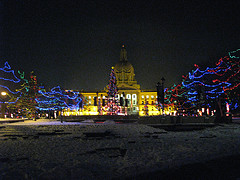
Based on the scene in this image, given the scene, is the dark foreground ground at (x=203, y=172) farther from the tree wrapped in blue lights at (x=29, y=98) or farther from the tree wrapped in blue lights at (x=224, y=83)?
the tree wrapped in blue lights at (x=29, y=98)

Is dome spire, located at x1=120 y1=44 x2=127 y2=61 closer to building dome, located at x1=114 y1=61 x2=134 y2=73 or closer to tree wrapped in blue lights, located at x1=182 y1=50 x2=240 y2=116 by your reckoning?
building dome, located at x1=114 y1=61 x2=134 y2=73

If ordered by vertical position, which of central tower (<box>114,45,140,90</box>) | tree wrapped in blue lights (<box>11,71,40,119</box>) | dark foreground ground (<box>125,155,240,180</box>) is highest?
central tower (<box>114,45,140,90</box>)

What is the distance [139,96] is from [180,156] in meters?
129

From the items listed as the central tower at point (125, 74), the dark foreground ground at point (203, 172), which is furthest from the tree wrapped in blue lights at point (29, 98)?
the central tower at point (125, 74)

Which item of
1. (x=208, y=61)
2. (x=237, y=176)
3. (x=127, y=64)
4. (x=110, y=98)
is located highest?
(x=127, y=64)

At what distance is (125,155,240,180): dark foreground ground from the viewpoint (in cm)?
508

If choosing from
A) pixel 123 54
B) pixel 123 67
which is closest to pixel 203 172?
pixel 123 67

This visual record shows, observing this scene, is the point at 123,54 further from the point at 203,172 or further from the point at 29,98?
the point at 203,172

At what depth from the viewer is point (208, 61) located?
44812 mm

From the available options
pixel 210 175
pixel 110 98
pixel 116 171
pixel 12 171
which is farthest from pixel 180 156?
pixel 110 98

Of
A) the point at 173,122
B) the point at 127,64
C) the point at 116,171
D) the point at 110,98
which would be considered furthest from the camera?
the point at 127,64

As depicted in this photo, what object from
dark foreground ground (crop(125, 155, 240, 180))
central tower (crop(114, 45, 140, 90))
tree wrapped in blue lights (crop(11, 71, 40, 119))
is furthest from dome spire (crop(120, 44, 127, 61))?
dark foreground ground (crop(125, 155, 240, 180))

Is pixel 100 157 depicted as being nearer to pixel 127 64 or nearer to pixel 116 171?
pixel 116 171

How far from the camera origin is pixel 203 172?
5438 millimetres
